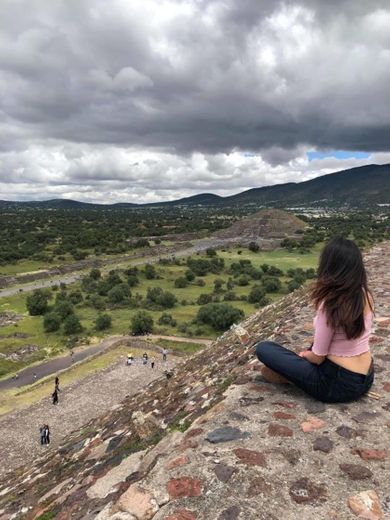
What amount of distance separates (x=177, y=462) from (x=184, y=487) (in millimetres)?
457

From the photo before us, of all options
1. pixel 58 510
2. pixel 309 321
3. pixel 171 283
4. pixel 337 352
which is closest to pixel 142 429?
pixel 58 510

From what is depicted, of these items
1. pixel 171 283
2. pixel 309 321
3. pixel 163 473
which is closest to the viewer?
pixel 163 473

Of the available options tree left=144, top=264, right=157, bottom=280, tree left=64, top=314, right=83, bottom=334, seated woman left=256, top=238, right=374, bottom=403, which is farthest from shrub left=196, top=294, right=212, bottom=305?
seated woman left=256, top=238, right=374, bottom=403

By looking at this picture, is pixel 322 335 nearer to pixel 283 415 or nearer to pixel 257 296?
pixel 283 415

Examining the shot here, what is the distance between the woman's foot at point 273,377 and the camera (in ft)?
19.4

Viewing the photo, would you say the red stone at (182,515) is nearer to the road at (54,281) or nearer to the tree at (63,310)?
the tree at (63,310)

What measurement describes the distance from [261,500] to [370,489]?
1081 mm

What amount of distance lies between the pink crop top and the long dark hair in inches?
2.8

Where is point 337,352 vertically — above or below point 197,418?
above

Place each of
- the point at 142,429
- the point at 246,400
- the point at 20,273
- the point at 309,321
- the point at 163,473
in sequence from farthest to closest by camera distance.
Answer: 1. the point at 20,273
2. the point at 309,321
3. the point at 142,429
4. the point at 246,400
5. the point at 163,473

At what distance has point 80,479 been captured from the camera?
5.78m

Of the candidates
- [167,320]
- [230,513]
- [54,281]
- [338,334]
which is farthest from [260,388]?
[54,281]

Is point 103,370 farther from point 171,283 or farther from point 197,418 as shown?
point 171,283

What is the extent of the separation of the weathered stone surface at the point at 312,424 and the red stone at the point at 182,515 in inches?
75.4
